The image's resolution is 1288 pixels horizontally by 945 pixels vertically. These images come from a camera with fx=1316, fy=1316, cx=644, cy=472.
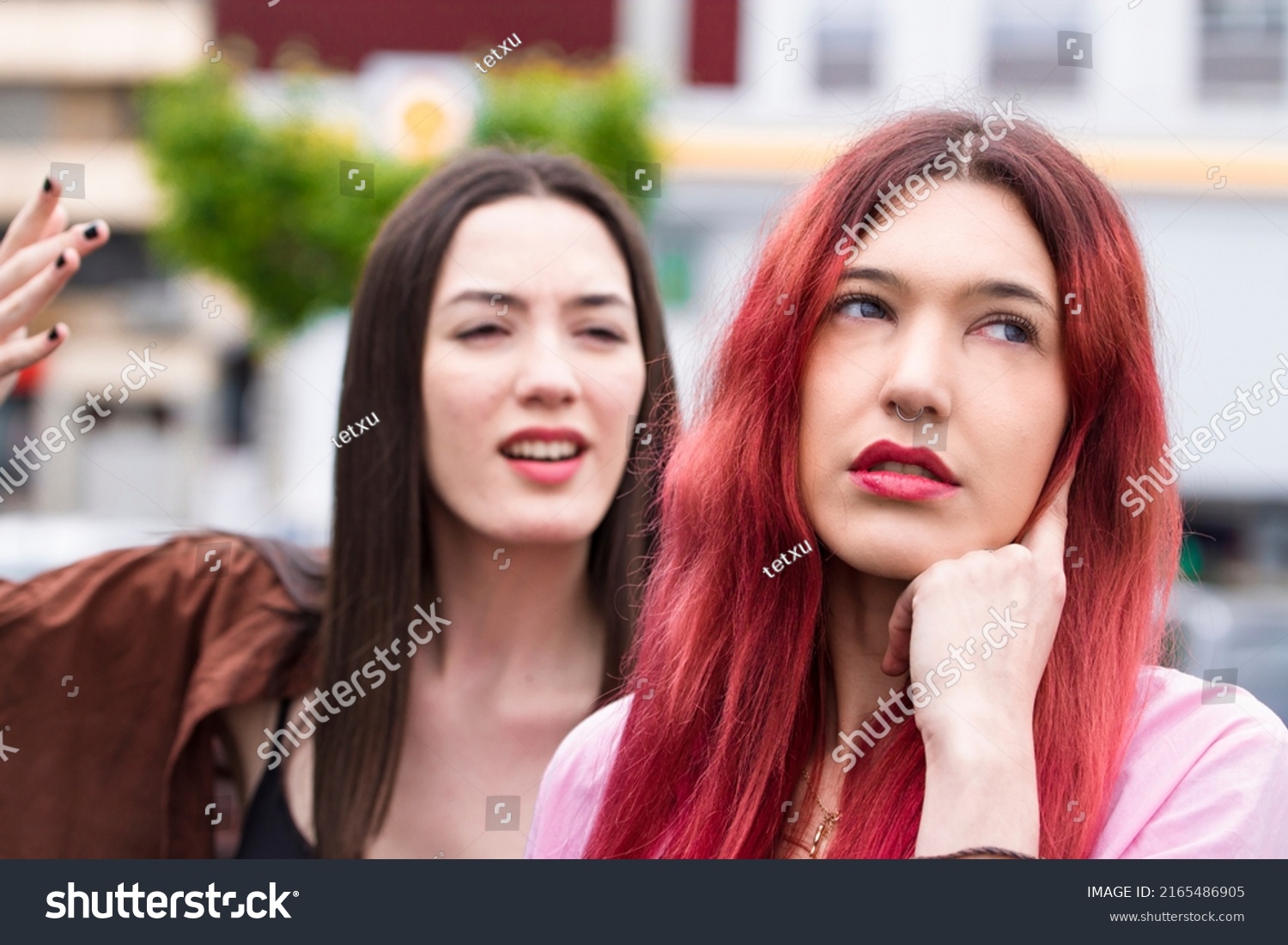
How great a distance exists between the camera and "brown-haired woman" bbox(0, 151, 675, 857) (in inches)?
92.3

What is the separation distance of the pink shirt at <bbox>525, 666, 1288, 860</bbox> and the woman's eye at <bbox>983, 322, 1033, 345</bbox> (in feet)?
1.33

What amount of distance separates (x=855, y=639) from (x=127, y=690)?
4.68ft

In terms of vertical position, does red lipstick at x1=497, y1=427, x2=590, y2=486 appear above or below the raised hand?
below

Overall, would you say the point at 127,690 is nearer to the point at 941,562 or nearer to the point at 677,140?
the point at 941,562

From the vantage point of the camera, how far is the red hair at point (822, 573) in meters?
1.49

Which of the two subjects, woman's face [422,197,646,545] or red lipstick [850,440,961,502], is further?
woman's face [422,197,646,545]

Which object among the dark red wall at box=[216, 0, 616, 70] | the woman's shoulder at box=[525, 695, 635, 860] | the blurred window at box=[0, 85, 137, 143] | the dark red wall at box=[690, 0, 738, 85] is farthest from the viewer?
the blurred window at box=[0, 85, 137, 143]

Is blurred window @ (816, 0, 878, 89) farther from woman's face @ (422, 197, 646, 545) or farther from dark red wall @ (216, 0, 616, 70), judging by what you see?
woman's face @ (422, 197, 646, 545)

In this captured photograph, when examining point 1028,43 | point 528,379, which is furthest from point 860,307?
point 1028,43

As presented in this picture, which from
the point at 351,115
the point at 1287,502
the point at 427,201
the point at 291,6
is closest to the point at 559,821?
the point at 427,201

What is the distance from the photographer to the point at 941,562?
58.6 inches

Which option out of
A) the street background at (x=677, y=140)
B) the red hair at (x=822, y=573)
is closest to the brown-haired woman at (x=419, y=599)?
the red hair at (x=822, y=573)

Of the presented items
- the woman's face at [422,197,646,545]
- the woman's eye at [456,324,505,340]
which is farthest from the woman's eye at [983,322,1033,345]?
the woman's eye at [456,324,505,340]

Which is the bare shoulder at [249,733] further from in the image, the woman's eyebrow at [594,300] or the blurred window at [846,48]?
the blurred window at [846,48]
